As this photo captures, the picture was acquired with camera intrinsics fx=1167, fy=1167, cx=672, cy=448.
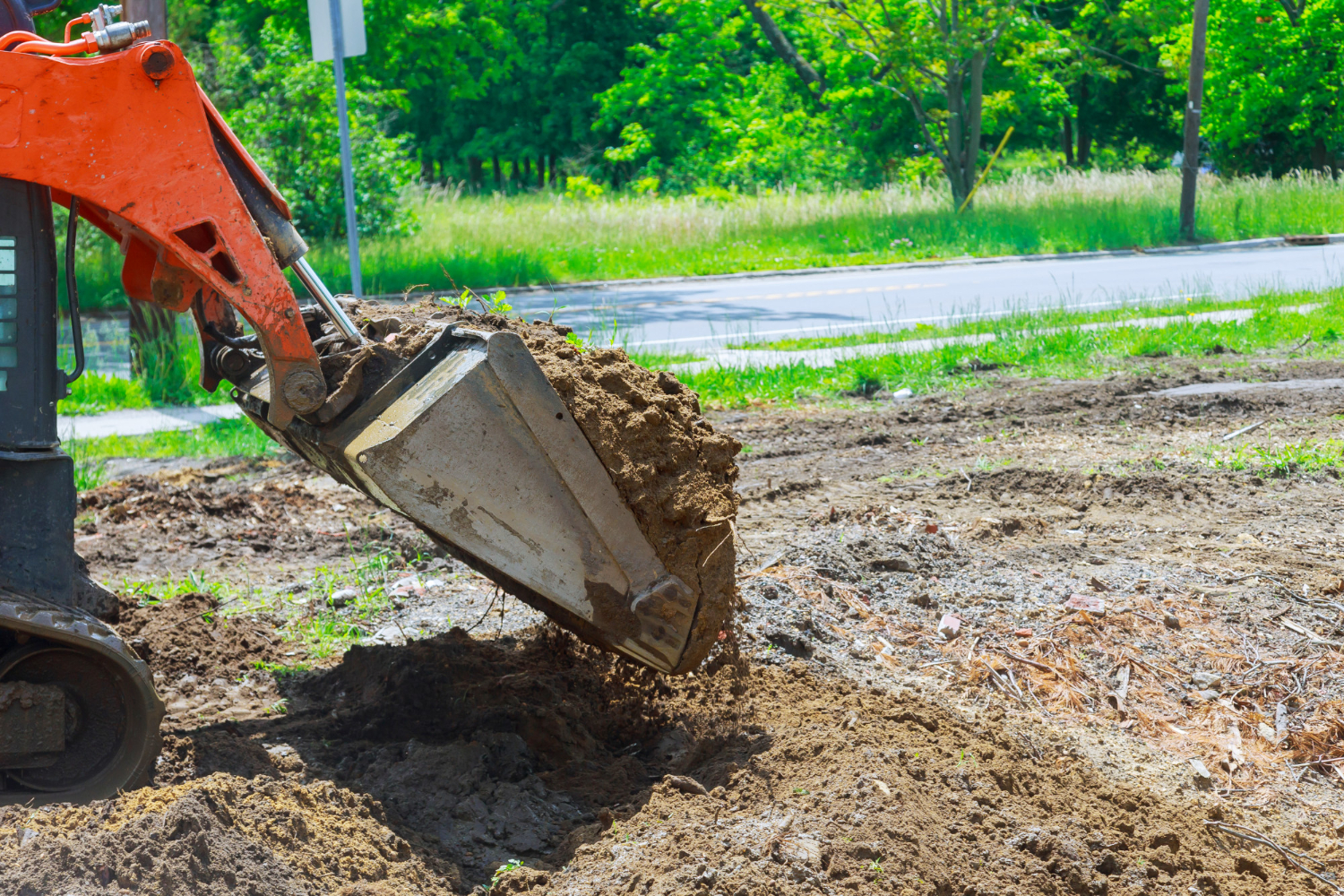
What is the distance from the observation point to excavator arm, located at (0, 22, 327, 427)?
117 inches

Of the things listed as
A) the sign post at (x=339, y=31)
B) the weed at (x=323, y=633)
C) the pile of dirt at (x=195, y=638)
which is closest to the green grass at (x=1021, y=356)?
the sign post at (x=339, y=31)

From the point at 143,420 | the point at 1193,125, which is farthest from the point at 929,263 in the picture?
the point at 143,420

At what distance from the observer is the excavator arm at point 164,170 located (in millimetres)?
2980

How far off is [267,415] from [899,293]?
13469 mm

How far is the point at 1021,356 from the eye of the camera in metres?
10.5

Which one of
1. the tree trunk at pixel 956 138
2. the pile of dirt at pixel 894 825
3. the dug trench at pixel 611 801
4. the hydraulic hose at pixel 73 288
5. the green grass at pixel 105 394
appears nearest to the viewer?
the dug trench at pixel 611 801

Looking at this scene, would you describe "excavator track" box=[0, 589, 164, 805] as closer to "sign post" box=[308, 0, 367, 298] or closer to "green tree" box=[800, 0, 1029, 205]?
"sign post" box=[308, 0, 367, 298]

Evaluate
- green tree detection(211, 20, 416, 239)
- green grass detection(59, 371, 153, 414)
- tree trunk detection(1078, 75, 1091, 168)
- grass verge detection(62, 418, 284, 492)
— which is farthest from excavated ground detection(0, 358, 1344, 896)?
tree trunk detection(1078, 75, 1091, 168)

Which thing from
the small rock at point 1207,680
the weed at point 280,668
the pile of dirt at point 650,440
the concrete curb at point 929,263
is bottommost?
the small rock at point 1207,680

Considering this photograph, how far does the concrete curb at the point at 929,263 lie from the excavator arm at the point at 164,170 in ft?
41.7

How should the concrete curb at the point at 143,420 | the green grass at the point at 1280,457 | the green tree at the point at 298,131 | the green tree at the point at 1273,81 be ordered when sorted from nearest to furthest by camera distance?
1. the green grass at the point at 1280,457
2. the concrete curb at the point at 143,420
3. the green tree at the point at 298,131
4. the green tree at the point at 1273,81

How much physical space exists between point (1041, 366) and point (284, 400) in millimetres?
8087

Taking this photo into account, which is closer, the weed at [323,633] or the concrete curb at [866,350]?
the weed at [323,633]

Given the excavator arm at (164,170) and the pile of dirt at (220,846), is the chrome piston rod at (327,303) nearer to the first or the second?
the excavator arm at (164,170)
